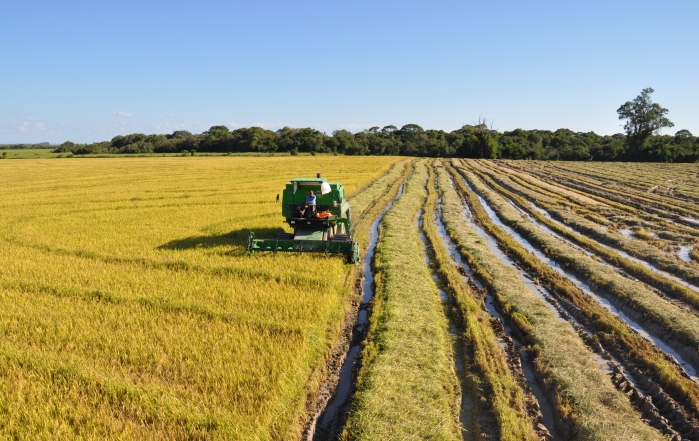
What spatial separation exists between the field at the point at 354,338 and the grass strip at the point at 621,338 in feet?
0.11

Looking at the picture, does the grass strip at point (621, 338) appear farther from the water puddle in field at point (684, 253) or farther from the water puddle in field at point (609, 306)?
the water puddle in field at point (684, 253)

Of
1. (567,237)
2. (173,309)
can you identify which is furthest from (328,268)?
(567,237)

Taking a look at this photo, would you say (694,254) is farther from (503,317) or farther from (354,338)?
(354,338)

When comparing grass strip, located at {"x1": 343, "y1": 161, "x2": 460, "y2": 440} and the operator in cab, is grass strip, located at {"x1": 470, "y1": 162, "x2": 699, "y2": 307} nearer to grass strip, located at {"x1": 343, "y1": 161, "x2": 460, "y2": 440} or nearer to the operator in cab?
grass strip, located at {"x1": 343, "y1": 161, "x2": 460, "y2": 440}

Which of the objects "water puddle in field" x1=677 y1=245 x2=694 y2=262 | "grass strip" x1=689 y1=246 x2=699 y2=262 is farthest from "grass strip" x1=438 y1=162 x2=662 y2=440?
"grass strip" x1=689 y1=246 x2=699 y2=262

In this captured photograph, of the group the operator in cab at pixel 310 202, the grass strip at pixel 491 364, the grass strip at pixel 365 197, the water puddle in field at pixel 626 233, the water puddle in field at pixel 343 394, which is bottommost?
the water puddle in field at pixel 343 394

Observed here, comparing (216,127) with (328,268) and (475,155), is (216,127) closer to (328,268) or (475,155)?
(475,155)

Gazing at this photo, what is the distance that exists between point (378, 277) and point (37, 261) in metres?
9.67

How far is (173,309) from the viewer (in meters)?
8.38

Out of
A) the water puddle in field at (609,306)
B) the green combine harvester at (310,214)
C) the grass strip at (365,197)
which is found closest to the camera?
the water puddle in field at (609,306)

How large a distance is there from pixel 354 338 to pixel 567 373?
11.5ft

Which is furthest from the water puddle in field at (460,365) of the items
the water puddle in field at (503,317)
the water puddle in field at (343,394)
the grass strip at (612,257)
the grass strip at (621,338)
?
the grass strip at (612,257)

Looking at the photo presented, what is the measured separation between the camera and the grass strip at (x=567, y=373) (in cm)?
504

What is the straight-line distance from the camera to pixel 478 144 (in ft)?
277
